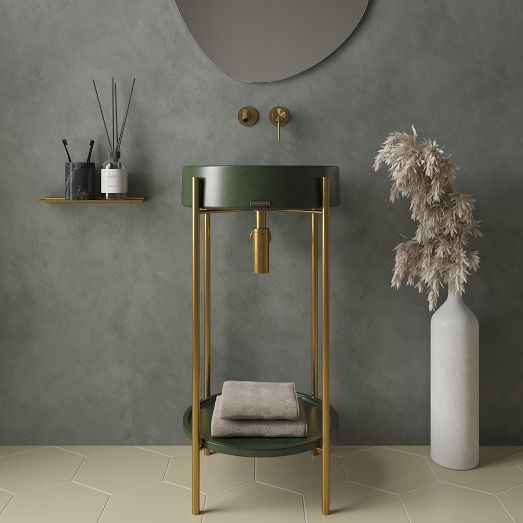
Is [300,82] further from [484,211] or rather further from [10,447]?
[10,447]

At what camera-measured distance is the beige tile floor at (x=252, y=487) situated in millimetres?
1881

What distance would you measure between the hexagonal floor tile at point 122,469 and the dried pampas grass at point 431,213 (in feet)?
3.35

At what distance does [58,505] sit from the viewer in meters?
1.93

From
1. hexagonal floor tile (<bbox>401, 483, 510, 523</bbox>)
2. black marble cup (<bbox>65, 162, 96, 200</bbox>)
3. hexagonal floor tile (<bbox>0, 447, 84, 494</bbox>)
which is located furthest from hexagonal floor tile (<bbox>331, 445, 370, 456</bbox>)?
black marble cup (<bbox>65, 162, 96, 200</bbox>)

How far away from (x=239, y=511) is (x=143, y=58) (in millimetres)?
1530

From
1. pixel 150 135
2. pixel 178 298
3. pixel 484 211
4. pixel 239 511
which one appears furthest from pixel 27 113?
pixel 484 211

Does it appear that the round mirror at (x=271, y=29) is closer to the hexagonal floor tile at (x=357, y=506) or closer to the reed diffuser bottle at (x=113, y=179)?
the reed diffuser bottle at (x=113, y=179)

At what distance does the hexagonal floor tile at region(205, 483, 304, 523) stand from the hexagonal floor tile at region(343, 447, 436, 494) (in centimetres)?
27

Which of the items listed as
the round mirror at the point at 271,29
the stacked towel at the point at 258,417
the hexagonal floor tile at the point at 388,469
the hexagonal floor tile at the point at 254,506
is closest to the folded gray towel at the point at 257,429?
the stacked towel at the point at 258,417

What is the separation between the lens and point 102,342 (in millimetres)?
2357

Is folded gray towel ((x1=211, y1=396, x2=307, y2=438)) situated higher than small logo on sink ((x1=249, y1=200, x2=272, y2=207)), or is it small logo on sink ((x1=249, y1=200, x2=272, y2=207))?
small logo on sink ((x1=249, y1=200, x2=272, y2=207))

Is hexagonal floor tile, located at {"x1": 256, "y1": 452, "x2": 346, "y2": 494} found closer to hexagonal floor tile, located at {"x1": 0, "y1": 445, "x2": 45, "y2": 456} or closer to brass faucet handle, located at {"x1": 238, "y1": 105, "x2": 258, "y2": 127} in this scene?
hexagonal floor tile, located at {"x1": 0, "y1": 445, "x2": 45, "y2": 456}

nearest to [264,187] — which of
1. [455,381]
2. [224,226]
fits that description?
[224,226]

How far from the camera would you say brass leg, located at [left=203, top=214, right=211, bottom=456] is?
2.23 m
